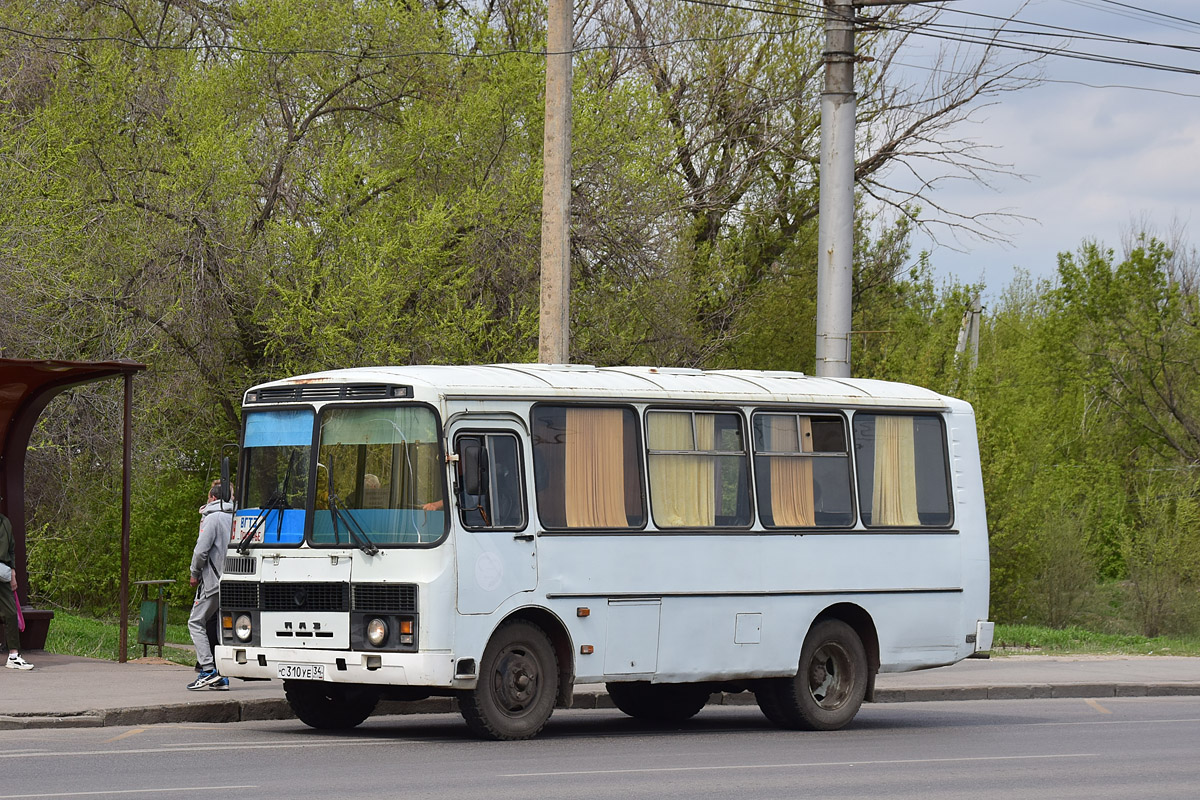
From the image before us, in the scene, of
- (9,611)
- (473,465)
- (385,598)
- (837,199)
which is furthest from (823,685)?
(9,611)

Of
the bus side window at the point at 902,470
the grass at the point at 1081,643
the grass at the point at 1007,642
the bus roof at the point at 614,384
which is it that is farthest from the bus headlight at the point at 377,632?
the grass at the point at 1081,643

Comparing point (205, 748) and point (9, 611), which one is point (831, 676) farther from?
point (9, 611)

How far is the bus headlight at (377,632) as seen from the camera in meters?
12.4

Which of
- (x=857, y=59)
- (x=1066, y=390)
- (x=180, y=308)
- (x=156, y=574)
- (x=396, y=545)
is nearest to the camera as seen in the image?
(x=396, y=545)

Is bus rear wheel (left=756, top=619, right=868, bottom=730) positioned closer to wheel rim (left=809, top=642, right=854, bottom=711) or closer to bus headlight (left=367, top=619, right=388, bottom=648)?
wheel rim (left=809, top=642, right=854, bottom=711)

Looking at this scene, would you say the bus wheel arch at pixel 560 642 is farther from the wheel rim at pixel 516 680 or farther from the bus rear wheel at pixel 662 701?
the bus rear wheel at pixel 662 701

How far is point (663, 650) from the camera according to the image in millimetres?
13688

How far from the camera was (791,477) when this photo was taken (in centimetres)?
1480

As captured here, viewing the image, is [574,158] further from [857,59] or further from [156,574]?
[156,574]

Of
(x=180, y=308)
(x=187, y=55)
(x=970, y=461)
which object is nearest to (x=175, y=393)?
(x=180, y=308)

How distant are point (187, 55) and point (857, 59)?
38.7ft

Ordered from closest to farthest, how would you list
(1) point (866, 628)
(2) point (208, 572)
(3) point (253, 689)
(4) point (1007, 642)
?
(1) point (866, 628)
(2) point (208, 572)
(3) point (253, 689)
(4) point (1007, 642)

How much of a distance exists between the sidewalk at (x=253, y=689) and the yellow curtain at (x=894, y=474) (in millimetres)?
3435

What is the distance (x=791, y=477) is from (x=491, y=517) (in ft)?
10.4
